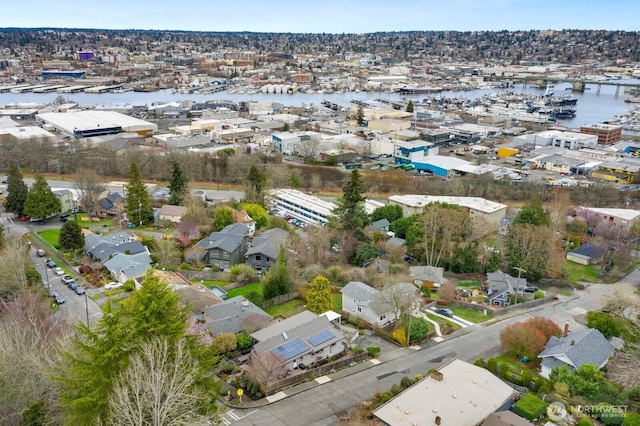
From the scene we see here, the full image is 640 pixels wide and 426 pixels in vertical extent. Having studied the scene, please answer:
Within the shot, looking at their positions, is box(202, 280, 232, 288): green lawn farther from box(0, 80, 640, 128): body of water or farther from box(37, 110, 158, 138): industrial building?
box(0, 80, 640, 128): body of water

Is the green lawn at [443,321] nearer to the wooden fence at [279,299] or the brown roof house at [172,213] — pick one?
the wooden fence at [279,299]

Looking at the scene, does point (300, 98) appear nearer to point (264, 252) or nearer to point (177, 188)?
point (177, 188)

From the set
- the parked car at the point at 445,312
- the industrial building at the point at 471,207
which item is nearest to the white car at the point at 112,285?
the parked car at the point at 445,312

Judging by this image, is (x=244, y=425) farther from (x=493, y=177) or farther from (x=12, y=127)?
(x=12, y=127)

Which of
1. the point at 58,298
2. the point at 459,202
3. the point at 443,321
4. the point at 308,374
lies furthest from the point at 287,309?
the point at 459,202

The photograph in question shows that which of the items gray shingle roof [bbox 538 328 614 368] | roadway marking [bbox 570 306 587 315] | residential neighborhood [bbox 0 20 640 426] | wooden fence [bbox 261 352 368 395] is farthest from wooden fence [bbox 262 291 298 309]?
roadway marking [bbox 570 306 587 315]

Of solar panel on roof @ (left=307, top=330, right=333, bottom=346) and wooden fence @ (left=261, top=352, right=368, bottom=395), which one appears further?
solar panel on roof @ (left=307, top=330, right=333, bottom=346)

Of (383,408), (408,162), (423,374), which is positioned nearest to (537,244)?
(423,374)
